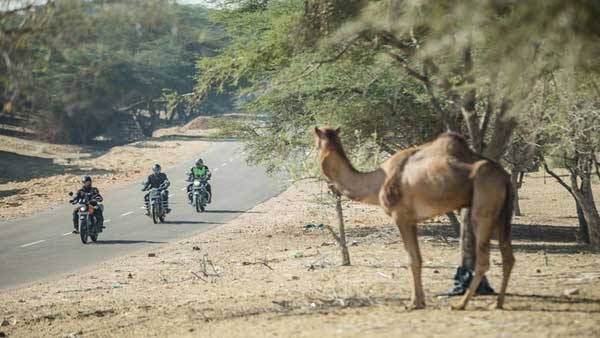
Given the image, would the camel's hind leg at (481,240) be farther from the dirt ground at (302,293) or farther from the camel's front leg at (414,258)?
the camel's front leg at (414,258)

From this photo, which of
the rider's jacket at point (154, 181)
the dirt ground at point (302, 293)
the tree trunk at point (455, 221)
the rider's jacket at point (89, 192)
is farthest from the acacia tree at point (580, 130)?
the rider's jacket at point (154, 181)

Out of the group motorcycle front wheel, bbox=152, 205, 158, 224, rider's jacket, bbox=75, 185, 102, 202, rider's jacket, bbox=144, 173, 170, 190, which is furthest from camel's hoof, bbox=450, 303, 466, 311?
motorcycle front wheel, bbox=152, 205, 158, 224

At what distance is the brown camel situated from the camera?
10.4 meters

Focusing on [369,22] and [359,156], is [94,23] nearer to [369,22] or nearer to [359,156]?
[369,22]

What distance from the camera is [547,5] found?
7.76m

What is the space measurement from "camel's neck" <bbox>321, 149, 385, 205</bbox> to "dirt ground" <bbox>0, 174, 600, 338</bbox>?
141 centimetres

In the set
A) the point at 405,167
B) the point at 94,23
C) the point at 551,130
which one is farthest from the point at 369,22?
the point at 551,130

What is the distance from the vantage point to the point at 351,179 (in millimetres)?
11648

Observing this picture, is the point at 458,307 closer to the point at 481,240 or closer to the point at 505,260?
the point at 505,260

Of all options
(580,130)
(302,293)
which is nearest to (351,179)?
(302,293)

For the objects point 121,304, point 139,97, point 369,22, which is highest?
point 139,97

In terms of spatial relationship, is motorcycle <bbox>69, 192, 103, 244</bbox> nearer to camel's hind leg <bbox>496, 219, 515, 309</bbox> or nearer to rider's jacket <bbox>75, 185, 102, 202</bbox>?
rider's jacket <bbox>75, 185, 102, 202</bbox>

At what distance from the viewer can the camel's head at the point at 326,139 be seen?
11.8 m

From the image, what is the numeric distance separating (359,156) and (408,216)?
6397mm
